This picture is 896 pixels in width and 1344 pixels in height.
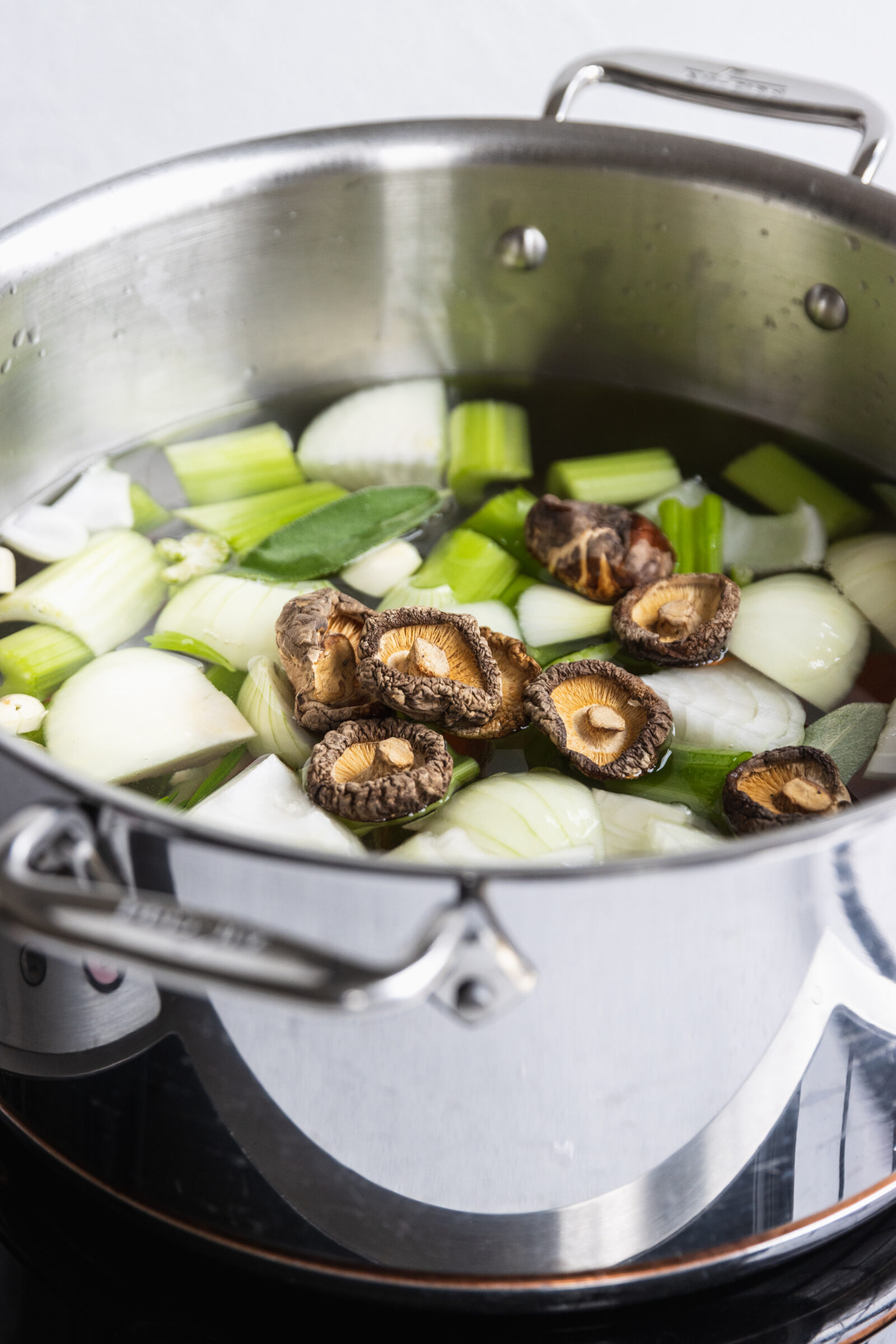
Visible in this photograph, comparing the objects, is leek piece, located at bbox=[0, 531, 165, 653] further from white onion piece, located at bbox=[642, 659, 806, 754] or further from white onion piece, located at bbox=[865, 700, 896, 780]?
white onion piece, located at bbox=[865, 700, 896, 780]

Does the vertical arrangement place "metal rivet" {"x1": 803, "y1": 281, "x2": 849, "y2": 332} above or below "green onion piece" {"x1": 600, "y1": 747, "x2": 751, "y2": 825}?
above

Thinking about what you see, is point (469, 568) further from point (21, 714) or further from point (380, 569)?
point (21, 714)

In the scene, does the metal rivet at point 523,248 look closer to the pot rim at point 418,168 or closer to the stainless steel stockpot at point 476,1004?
the pot rim at point 418,168

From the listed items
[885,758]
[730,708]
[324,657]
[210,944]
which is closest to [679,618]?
[730,708]

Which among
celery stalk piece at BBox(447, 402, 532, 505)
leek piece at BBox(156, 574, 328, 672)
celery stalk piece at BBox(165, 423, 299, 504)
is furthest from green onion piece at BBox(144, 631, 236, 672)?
celery stalk piece at BBox(447, 402, 532, 505)

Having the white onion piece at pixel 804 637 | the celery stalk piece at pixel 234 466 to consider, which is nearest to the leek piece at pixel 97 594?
the celery stalk piece at pixel 234 466
